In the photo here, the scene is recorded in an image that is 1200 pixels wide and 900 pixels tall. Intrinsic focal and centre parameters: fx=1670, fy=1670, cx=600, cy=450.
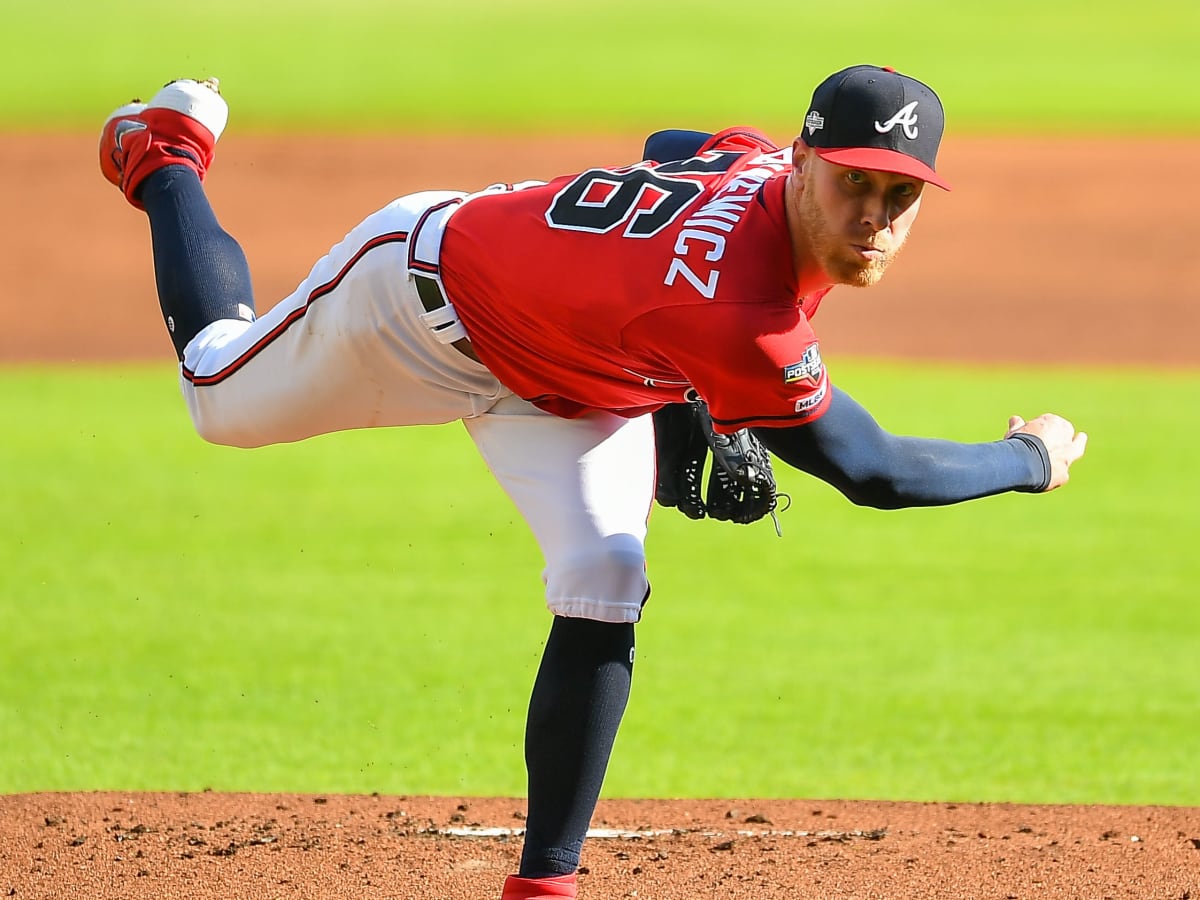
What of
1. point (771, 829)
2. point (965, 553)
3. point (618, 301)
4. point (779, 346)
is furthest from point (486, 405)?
point (965, 553)

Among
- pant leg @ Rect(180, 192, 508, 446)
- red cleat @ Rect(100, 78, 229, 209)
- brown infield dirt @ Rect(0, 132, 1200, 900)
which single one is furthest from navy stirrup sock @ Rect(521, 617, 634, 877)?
red cleat @ Rect(100, 78, 229, 209)

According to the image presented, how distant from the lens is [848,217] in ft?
8.96

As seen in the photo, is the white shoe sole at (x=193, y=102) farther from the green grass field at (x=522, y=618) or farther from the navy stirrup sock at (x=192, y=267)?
the green grass field at (x=522, y=618)

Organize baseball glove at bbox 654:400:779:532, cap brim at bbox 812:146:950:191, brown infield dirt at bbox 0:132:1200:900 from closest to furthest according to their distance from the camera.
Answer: cap brim at bbox 812:146:950:191
baseball glove at bbox 654:400:779:532
brown infield dirt at bbox 0:132:1200:900

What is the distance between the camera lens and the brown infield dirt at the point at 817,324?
3.60 meters

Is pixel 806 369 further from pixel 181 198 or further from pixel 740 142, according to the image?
pixel 181 198

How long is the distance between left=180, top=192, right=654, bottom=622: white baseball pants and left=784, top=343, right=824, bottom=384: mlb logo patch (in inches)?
21.7

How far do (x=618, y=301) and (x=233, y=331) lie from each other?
107 centimetres

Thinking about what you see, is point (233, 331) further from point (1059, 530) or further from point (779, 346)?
point (1059, 530)

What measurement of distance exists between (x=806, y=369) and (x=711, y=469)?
786 millimetres

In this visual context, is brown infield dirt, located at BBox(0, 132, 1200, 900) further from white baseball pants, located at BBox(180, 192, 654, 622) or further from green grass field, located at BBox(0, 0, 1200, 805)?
white baseball pants, located at BBox(180, 192, 654, 622)

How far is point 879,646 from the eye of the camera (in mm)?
5785

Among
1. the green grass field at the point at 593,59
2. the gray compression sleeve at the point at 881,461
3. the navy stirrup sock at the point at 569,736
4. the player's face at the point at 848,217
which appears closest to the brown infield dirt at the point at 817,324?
the navy stirrup sock at the point at 569,736

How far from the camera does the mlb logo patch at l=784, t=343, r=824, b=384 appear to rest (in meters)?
2.72
